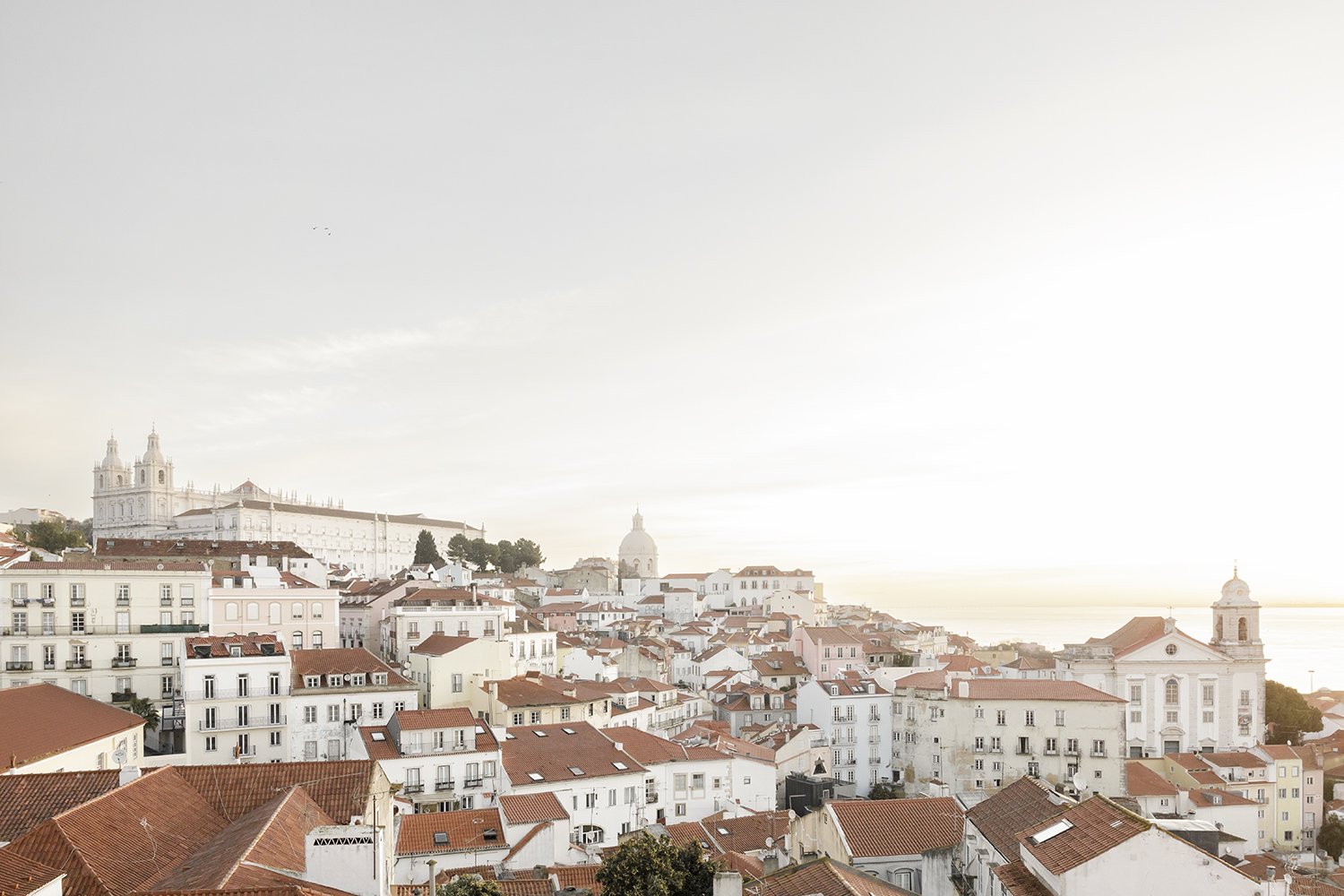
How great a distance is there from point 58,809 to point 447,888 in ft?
25.3

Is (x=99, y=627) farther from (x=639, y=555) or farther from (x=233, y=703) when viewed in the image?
(x=639, y=555)

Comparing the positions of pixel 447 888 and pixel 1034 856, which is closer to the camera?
pixel 1034 856

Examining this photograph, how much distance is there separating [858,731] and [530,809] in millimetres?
32049

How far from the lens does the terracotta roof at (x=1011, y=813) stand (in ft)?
63.5

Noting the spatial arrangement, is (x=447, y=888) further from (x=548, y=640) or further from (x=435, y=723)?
(x=548, y=640)

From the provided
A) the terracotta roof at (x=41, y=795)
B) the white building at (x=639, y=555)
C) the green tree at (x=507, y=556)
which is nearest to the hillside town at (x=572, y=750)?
the terracotta roof at (x=41, y=795)

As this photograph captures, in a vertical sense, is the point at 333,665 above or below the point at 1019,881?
below

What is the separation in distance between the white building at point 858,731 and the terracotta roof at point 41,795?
4644 cm

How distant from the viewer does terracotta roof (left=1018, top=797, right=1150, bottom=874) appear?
1595 centimetres

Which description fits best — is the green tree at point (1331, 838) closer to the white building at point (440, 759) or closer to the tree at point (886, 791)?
the tree at point (886, 791)

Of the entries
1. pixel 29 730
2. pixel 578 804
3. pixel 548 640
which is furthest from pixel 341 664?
pixel 548 640

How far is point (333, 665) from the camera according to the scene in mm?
42750

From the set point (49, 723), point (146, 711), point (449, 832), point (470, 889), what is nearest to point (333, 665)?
point (146, 711)

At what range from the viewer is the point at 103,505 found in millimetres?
163250
